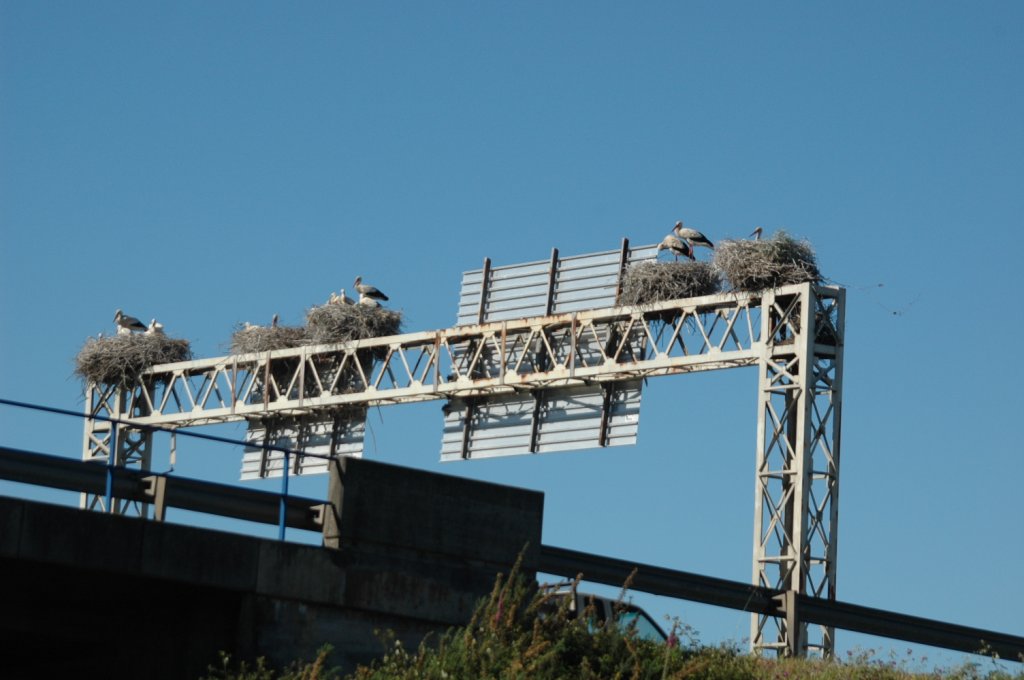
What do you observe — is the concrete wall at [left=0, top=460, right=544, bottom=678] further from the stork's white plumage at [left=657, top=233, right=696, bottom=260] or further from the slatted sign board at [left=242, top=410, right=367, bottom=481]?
the slatted sign board at [left=242, top=410, right=367, bottom=481]

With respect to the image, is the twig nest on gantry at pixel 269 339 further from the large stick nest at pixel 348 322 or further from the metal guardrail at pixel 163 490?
the metal guardrail at pixel 163 490

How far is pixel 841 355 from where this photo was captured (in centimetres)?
2959

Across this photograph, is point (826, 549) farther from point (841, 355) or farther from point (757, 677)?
point (757, 677)

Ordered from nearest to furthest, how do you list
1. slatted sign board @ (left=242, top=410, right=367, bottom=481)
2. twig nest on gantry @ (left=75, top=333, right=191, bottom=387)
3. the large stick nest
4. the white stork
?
slatted sign board @ (left=242, top=410, right=367, bottom=481) → the large stick nest → the white stork → twig nest on gantry @ (left=75, top=333, right=191, bottom=387)

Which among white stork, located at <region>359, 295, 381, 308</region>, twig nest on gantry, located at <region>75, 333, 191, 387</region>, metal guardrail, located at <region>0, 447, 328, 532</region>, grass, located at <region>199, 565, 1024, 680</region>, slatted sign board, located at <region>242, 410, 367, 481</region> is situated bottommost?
grass, located at <region>199, 565, 1024, 680</region>

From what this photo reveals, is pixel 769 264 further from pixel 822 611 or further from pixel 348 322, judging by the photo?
pixel 348 322

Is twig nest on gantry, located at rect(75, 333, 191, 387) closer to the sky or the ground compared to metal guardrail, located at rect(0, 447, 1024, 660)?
closer to the sky

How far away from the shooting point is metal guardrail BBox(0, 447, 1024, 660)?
1664cm

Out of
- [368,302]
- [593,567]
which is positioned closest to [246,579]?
[593,567]

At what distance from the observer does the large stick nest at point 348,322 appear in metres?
37.8

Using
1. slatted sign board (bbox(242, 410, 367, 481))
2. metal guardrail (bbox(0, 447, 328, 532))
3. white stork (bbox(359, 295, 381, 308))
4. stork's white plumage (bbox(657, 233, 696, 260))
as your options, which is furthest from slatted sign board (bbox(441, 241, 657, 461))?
metal guardrail (bbox(0, 447, 328, 532))

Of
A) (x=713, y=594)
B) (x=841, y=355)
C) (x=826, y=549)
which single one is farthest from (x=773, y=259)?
(x=713, y=594)

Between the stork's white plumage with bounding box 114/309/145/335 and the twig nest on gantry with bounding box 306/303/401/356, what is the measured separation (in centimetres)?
524

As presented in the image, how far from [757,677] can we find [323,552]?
4.37 m
